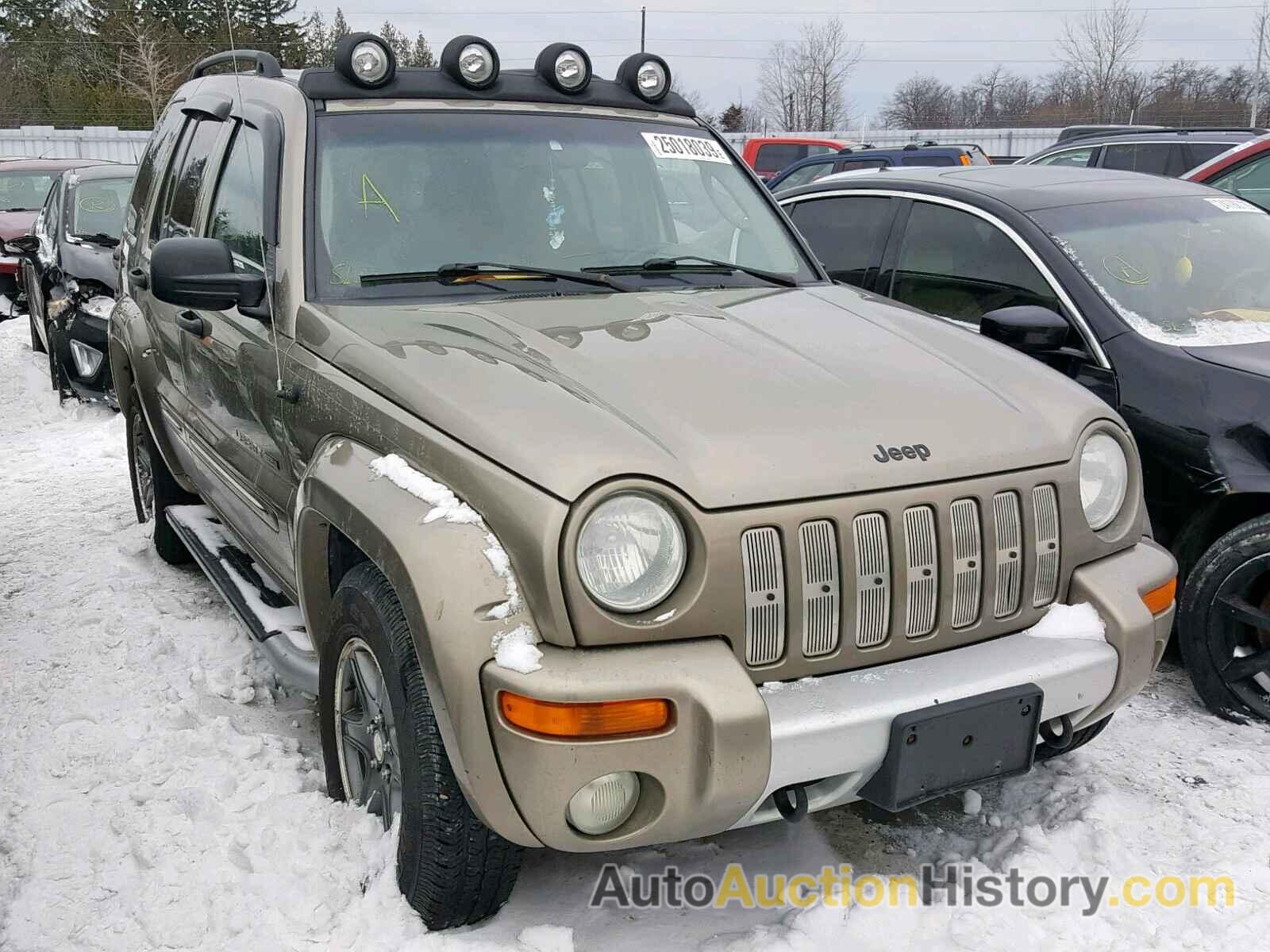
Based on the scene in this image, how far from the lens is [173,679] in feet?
13.5

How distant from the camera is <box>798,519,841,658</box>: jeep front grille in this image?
2418 millimetres

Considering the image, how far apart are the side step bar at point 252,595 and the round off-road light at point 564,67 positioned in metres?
1.87

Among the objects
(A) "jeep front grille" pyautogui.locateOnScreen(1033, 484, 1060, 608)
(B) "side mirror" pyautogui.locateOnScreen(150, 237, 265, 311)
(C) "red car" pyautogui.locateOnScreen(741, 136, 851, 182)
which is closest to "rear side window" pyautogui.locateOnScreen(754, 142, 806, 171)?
(C) "red car" pyautogui.locateOnScreen(741, 136, 851, 182)

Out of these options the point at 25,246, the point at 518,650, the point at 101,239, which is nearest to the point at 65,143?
the point at 25,246

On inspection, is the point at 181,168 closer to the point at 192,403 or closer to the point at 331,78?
the point at 192,403

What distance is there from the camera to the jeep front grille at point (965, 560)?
2574 millimetres

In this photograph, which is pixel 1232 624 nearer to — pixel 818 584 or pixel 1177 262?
pixel 1177 262

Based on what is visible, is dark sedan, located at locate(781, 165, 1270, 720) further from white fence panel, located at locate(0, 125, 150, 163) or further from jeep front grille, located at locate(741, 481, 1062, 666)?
white fence panel, located at locate(0, 125, 150, 163)

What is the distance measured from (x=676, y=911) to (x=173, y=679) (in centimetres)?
210

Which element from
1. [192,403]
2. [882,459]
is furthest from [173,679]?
[882,459]

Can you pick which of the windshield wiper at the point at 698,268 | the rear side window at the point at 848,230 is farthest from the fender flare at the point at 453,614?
the rear side window at the point at 848,230

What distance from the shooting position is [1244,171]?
24.9 feet

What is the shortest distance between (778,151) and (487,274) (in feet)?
56.9

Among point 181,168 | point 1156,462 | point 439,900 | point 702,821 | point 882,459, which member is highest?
point 181,168
